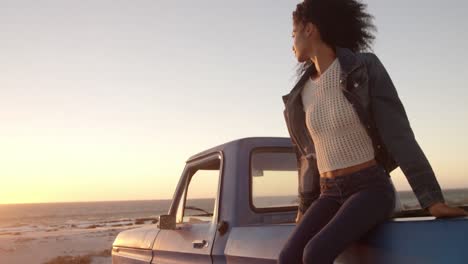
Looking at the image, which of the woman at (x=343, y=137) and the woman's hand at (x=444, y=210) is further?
the woman at (x=343, y=137)

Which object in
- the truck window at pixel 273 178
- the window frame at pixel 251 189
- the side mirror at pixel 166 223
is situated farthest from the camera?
the side mirror at pixel 166 223

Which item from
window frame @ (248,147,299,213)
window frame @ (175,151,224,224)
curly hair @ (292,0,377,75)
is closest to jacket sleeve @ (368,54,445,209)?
curly hair @ (292,0,377,75)

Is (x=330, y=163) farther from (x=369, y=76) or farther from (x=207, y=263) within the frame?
(x=207, y=263)

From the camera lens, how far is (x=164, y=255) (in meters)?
4.48

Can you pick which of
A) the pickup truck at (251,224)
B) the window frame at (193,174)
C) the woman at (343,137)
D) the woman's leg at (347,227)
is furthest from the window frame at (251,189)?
the woman's leg at (347,227)

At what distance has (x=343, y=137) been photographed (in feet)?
8.09

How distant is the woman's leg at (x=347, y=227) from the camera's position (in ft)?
6.99

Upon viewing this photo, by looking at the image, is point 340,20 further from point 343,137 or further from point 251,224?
point 251,224

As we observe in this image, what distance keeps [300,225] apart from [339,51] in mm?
937

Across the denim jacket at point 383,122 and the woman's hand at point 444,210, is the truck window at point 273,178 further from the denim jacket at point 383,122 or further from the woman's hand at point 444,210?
the woman's hand at point 444,210

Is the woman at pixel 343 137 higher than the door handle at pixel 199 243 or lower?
higher

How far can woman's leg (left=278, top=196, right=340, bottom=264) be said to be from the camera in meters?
2.35

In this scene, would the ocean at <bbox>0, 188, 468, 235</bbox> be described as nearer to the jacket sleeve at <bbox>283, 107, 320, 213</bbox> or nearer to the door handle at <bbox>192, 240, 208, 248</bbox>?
the door handle at <bbox>192, 240, 208, 248</bbox>

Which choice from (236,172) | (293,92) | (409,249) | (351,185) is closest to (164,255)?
(236,172)
